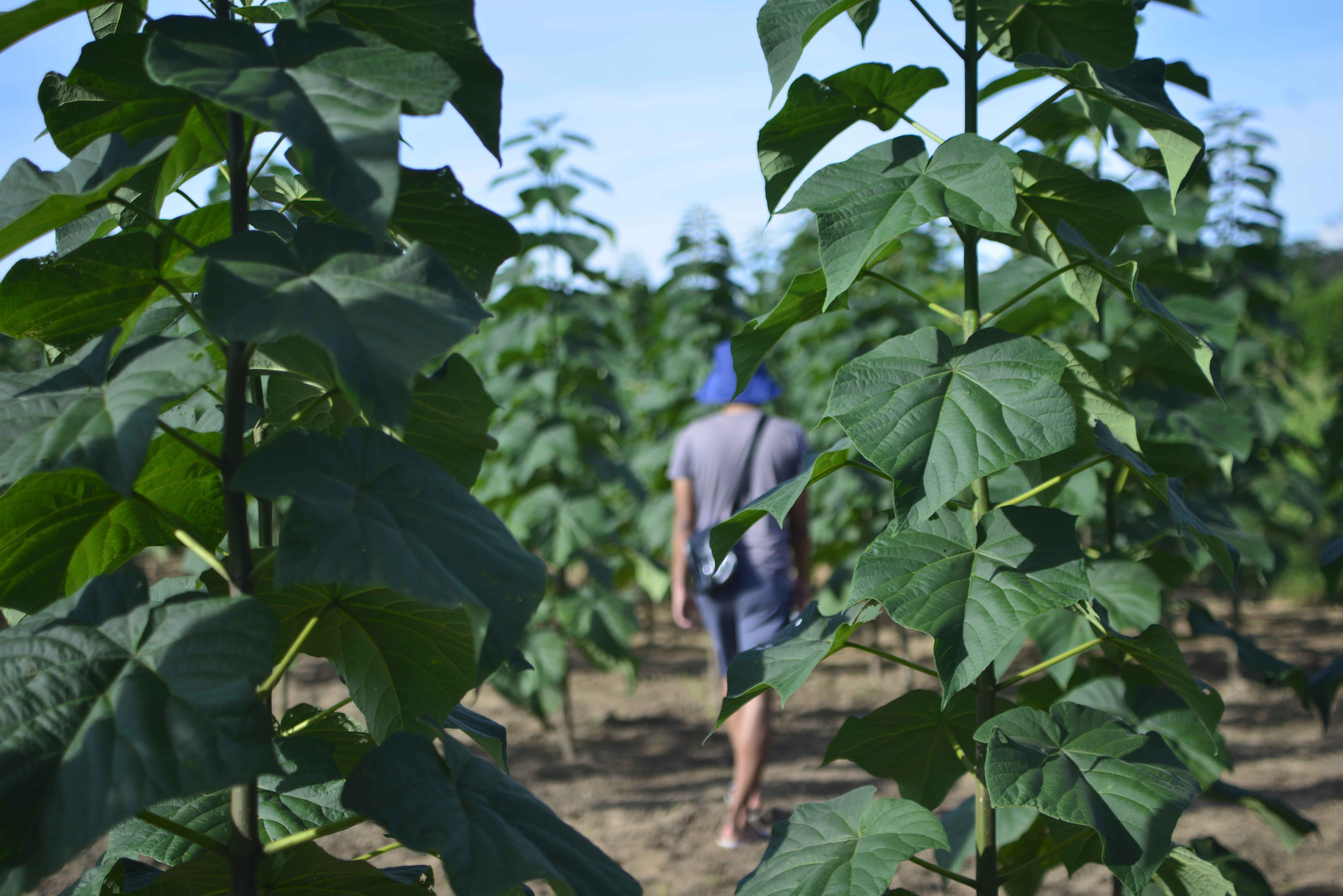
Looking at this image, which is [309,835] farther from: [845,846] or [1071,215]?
[1071,215]

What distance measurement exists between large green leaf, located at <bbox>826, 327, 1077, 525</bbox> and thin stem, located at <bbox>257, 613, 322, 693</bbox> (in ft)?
2.42

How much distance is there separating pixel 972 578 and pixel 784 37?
86 centimetres

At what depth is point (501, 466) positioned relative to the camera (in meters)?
5.29

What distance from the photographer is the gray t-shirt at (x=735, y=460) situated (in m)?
4.19

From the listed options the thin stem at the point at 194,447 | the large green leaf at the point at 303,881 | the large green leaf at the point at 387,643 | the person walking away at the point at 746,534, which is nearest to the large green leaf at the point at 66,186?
the thin stem at the point at 194,447

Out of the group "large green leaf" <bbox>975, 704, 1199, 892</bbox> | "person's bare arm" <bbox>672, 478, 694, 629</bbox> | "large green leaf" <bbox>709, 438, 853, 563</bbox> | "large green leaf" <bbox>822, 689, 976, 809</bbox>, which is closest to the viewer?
"large green leaf" <bbox>975, 704, 1199, 892</bbox>

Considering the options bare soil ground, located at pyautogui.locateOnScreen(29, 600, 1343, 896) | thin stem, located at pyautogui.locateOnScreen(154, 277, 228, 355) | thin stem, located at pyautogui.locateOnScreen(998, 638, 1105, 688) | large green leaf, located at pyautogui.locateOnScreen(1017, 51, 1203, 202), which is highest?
large green leaf, located at pyautogui.locateOnScreen(1017, 51, 1203, 202)

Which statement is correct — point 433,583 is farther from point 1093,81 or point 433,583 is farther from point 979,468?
point 1093,81

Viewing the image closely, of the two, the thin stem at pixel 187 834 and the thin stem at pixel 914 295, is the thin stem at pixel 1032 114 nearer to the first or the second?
the thin stem at pixel 914 295

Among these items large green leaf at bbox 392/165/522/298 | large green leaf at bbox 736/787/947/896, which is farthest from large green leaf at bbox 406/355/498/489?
large green leaf at bbox 736/787/947/896

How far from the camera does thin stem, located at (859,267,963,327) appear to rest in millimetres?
1575

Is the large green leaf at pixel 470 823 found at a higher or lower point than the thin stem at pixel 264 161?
lower

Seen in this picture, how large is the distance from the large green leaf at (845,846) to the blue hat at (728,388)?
254 centimetres

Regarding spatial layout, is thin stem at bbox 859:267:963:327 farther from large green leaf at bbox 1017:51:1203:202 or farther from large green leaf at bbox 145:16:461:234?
large green leaf at bbox 145:16:461:234
